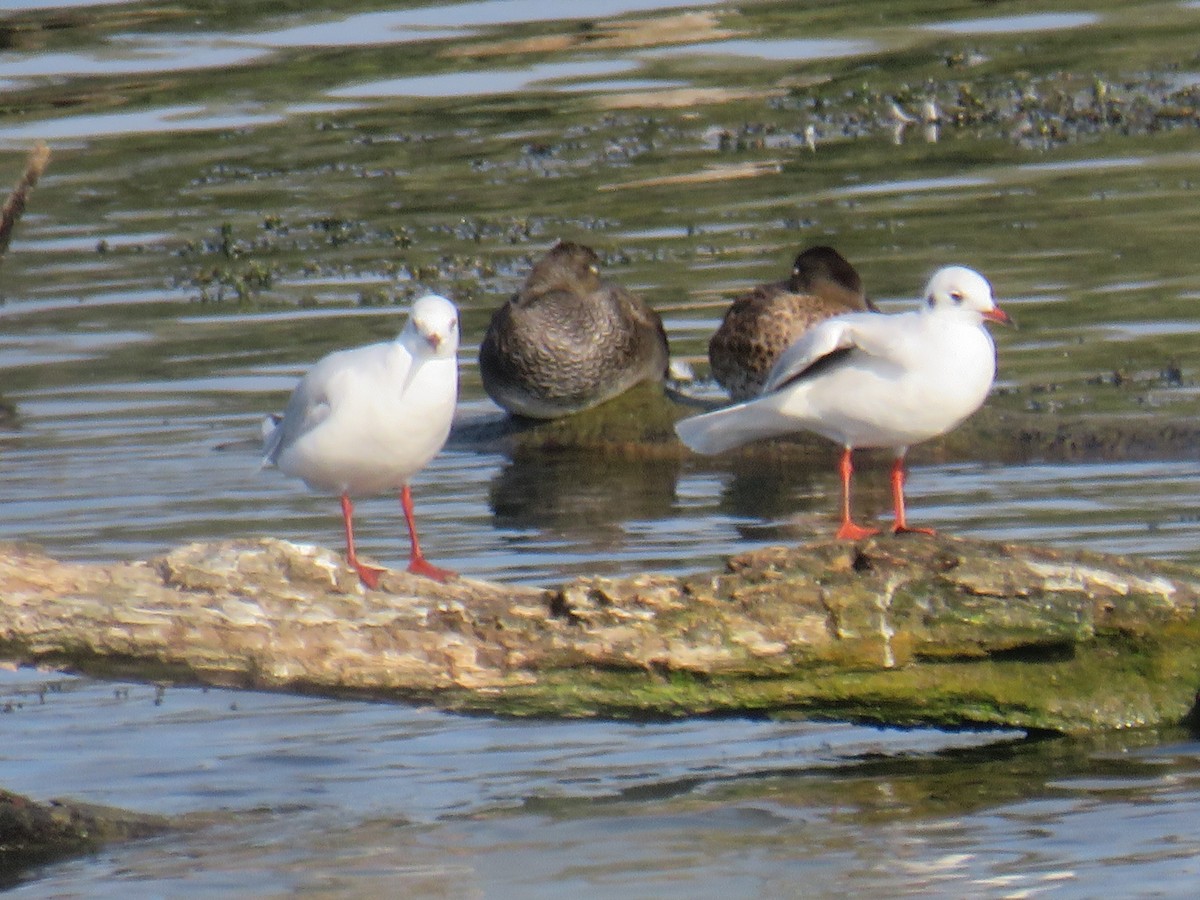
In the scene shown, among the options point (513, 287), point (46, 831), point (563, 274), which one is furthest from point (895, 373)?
point (513, 287)

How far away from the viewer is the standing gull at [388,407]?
7461 millimetres

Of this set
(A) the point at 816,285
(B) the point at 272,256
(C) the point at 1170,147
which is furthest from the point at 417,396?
(C) the point at 1170,147

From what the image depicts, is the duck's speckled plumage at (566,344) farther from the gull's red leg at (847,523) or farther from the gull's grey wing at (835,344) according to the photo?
the gull's grey wing at (835,344)

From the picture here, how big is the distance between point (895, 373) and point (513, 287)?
871 cm

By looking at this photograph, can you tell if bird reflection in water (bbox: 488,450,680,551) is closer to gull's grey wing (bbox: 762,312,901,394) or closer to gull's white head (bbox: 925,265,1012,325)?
gull's grey wing (bbox: 762,312,901,394)

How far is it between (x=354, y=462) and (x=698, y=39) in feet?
57.4

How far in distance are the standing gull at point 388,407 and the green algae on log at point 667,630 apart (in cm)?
99

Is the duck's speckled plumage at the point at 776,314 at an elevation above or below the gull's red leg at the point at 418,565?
above

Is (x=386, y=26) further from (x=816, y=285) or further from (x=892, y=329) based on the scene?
(x=892, y=329)

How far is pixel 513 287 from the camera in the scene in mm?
16297

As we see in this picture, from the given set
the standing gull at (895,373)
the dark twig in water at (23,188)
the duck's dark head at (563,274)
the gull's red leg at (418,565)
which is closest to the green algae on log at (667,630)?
the gull's red leg at (418,565)

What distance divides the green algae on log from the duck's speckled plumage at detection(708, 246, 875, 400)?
18.0 ft

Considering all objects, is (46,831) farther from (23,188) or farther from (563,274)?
(563,274)

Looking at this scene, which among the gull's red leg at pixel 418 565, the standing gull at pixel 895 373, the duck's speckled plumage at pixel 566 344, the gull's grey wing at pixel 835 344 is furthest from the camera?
the duck's speckled plumage at pixel 566 344
